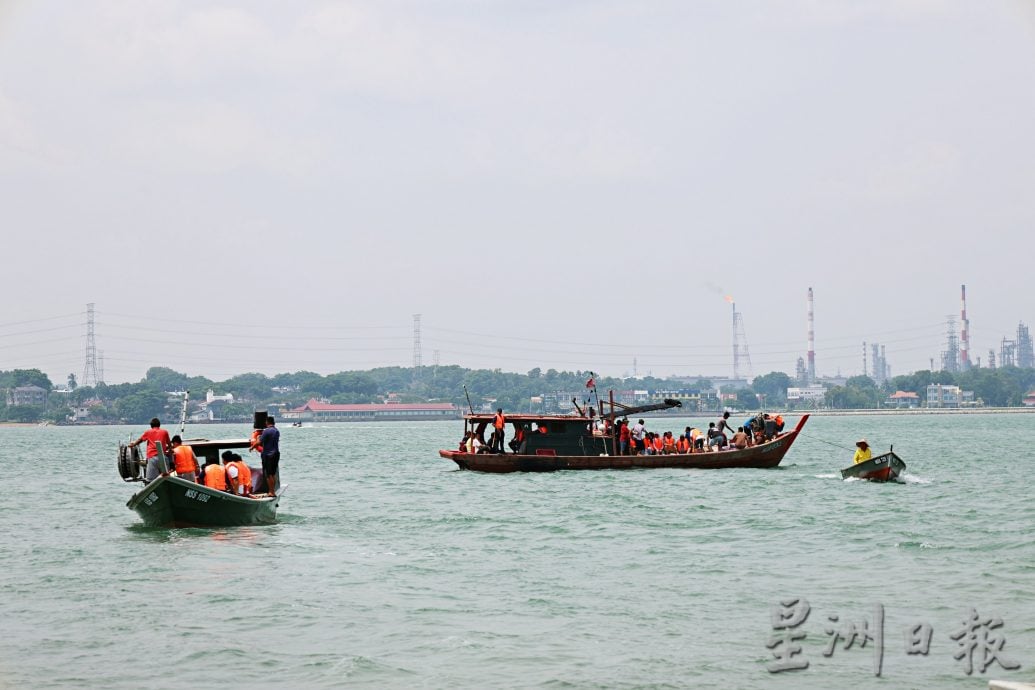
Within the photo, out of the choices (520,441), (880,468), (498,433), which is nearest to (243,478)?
(498,433)

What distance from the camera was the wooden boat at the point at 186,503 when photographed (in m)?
29.0

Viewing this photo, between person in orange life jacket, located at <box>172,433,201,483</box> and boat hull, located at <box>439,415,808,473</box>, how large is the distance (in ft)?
76.5

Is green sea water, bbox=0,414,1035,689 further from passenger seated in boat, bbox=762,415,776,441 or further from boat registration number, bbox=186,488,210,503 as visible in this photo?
passenger seated in boat, bbox=762,415,776,441

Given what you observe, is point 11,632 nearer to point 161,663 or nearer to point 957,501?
point 161,663

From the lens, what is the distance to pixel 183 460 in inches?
1165

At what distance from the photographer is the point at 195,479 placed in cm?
3005

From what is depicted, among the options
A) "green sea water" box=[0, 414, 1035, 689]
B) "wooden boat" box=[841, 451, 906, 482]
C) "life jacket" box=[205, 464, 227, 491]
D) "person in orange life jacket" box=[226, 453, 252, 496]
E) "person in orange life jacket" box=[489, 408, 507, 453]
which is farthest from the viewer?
"person in orange life jacket" box=[489, 408, 507, 453]

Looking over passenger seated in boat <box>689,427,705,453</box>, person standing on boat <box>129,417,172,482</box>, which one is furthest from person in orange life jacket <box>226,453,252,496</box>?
passenger seated in boat <box>689,427,705,453</box>

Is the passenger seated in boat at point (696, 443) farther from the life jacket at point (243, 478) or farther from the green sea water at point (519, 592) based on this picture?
the life jacket at point (243, 478)

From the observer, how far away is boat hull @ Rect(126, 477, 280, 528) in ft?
95.2

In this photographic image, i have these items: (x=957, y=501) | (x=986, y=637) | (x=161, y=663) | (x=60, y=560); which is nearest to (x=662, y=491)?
(x=957, y=501)

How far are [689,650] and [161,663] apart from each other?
696cm

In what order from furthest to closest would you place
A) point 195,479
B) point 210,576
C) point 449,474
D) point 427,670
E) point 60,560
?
1. point 449,474
2. point 195,479
3. point 60,560
4. point 210,576
5. point 427,670

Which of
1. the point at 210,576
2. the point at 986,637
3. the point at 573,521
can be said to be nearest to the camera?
the point at 986,637
